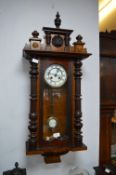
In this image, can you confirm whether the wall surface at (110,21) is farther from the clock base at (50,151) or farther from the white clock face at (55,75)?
the clock base at (50,151)

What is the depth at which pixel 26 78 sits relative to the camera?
5.24 ft

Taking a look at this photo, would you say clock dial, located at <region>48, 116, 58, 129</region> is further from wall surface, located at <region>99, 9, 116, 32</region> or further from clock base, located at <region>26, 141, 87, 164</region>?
wall surface, located at <region>99, 9, 116, 32</region>

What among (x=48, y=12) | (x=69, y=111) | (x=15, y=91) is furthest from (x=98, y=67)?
(x=15, y=91)

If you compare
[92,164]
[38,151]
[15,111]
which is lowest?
[92,164]

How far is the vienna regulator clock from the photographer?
4.73ft

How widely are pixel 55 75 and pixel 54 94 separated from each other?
143 mm

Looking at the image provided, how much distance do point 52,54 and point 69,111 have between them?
45 cm

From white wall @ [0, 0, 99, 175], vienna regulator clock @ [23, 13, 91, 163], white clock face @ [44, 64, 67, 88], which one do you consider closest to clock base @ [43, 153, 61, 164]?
vienna regulator clock @ [23, 13, 91, 163]

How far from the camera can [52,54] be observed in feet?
4.75

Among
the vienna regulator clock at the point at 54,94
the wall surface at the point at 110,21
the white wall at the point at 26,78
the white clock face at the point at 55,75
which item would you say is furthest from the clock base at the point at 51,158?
the wall surface at the point at 110,21

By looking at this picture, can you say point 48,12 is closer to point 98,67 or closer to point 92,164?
point 98,67

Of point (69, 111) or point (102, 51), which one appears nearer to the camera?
point (69, 111)

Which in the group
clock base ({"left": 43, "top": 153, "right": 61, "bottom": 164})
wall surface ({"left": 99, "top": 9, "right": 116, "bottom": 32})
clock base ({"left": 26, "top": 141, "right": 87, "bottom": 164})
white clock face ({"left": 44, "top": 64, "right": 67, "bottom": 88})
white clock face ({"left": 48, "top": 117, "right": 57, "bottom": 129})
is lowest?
clock base ({"left": 43, "top": 153, "right": 61, "bottom": 164})

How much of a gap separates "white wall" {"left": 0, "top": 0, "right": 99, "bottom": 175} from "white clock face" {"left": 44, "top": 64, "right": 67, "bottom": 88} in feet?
0.67
